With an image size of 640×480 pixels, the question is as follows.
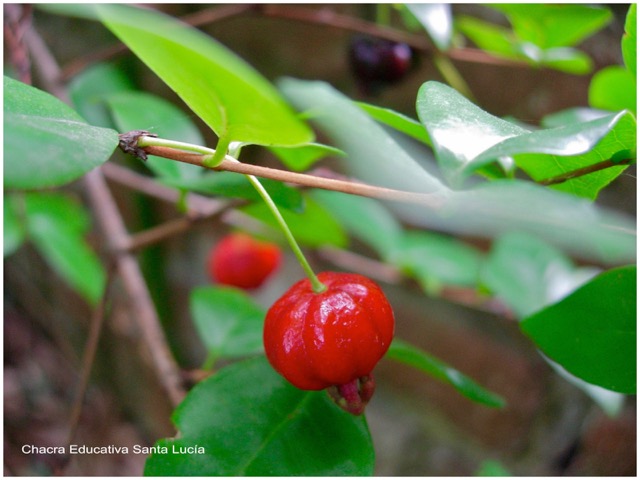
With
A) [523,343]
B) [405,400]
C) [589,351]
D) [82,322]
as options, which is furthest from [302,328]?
[82,322]

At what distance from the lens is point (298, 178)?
12.4 inches

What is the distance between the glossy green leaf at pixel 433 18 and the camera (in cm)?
60

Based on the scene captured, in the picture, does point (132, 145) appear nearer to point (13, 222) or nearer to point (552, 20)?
point (552, 20)

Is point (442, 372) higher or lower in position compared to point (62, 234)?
higher

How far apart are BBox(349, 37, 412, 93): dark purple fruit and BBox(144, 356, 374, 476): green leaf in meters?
0.56

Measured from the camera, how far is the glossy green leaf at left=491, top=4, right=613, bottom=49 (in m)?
0.68

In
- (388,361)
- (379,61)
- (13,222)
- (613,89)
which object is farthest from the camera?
(388,361)

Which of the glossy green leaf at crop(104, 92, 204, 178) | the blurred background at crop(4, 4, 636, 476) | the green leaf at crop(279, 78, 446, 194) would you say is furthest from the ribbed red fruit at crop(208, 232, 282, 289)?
the green leaf at crop(279, 78, 446, 194)

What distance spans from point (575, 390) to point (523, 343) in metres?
0.13

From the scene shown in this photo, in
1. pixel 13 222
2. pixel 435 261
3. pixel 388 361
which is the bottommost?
pixel 388 361

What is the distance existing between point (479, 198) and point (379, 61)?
2.13 feet

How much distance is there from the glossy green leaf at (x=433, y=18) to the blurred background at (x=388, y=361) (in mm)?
185

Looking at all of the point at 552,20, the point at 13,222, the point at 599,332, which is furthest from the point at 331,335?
the point at 13,222

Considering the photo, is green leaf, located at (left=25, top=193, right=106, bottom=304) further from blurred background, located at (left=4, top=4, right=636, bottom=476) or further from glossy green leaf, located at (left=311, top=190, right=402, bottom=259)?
glossy green leaf, located at (left=311, top=190, right=402, bottom=259)
